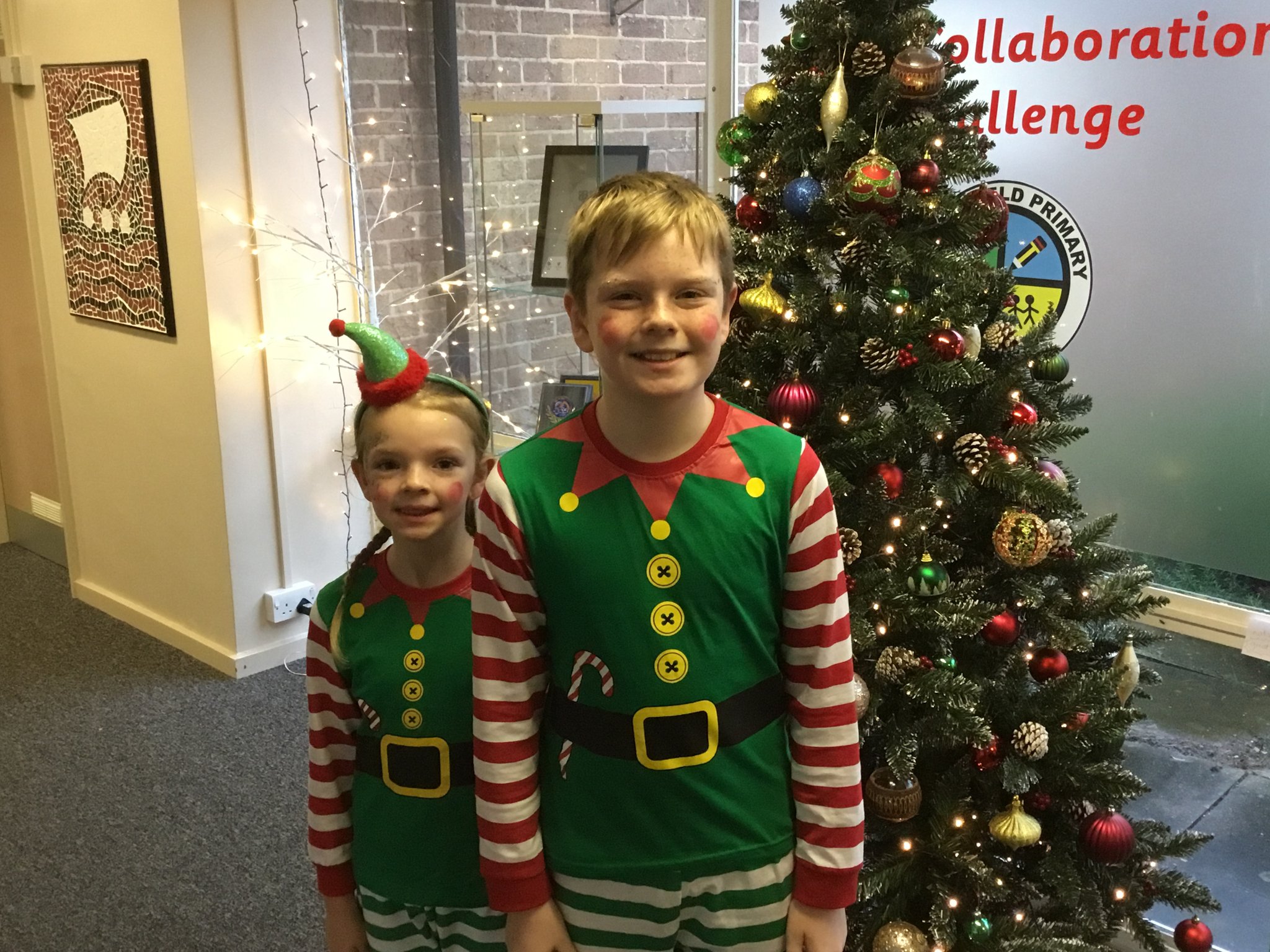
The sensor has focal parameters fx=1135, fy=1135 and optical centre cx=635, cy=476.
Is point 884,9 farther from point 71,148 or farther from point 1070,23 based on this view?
point 71,148

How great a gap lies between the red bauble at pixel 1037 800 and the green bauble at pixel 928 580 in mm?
390

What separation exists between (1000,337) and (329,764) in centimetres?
117

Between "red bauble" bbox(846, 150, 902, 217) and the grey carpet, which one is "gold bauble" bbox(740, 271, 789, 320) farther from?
the grey carpet

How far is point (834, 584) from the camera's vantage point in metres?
1.16

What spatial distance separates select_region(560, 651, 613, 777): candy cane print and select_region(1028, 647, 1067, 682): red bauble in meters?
0.93

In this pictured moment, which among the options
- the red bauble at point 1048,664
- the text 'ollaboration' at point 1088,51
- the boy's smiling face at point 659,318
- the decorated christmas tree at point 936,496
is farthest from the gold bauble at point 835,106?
the red bauble at point 1048,664

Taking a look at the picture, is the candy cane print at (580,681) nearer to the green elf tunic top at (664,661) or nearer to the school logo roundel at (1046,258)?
the green elf tunic top at (664,661)

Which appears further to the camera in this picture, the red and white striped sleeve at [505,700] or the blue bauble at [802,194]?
the blue bauble at [802,194]

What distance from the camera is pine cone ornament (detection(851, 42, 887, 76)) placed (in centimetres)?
173

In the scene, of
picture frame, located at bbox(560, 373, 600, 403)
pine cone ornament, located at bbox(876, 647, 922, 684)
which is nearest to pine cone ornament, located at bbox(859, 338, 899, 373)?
pine cone ornament, located at bbox(876, 647, 922, 684)

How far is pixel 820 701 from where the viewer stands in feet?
3.85

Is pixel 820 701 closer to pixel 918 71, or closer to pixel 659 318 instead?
pixel 659 318

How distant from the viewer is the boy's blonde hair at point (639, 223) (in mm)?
1086

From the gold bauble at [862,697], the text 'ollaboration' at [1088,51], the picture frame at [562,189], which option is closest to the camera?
the gold bauble at [862,697]
